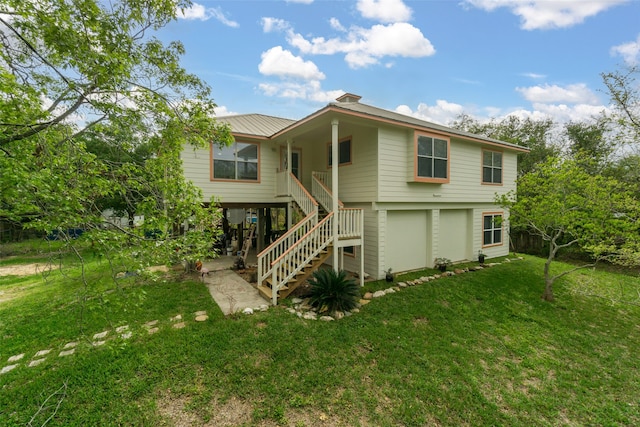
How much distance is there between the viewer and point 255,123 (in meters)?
10.8

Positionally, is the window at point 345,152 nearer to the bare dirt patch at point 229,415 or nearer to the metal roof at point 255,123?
the metal roof at point 255,123

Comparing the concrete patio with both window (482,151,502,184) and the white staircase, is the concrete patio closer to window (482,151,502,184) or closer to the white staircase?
the white staircase

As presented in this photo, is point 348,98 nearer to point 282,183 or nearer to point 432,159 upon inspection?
point 432,159

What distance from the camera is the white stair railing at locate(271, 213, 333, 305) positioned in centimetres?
616

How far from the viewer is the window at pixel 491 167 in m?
10.7

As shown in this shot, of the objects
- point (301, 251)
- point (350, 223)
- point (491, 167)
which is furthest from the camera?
point (491, 167)

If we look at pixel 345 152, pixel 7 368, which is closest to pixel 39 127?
pixel 7 368

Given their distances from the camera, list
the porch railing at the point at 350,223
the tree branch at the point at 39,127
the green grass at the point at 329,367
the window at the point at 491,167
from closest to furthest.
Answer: the tree branch at the point at 39,127 < the green grass at the point at 329,367 < the porch railing at the point at 350,223 < the window at the point at 491,167

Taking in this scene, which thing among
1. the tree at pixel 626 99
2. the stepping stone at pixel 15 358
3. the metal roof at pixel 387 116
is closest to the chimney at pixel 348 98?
the metal roof at pixel 387 116

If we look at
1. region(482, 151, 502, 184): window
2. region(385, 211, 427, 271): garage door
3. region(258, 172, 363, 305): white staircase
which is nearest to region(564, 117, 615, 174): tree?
region(482, 151, 502, 184): window

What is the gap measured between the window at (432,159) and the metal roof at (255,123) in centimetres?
526

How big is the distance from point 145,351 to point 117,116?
11.5ft

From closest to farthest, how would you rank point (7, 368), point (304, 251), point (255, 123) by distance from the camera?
point (7, 368) < point (304, 251) < point (255, 123)

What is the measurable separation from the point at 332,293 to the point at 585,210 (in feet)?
23.9
